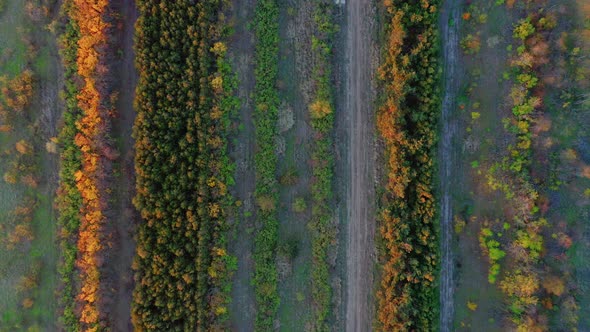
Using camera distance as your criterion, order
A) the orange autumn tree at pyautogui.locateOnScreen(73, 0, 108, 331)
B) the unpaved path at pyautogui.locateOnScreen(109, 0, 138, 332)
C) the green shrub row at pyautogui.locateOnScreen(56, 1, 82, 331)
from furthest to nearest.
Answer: the unpaved path at pyautogui.locateOnScreen(109, 0, 138, 332), the green shrub row at pyautogui.locateOnScreen(56, 1, 82, 331), the orange autumn tree at pyautogui.locateOnScreen(73, 0, 108, 331)

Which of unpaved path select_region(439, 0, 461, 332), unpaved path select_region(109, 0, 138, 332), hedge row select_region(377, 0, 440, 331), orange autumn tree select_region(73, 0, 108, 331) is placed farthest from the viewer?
unpaved path select_region(109, 0, 138, 332)

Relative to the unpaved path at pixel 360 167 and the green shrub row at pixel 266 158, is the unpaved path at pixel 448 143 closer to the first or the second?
the unpaved path at pixel 360 167

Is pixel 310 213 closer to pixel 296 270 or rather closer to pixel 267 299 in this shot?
pixel 296 270

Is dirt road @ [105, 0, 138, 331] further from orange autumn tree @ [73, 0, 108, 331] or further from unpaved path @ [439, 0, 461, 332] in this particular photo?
unpaved path @ [439, 0, 461, 332]

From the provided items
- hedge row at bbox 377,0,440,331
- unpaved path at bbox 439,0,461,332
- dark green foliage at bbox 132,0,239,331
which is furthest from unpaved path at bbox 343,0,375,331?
dark green foliage at bbox 132,0,239,331

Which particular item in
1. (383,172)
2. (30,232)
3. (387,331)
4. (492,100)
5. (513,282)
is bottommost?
(387,331)

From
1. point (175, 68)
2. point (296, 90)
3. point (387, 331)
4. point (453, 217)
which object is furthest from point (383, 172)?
point (175, 68)

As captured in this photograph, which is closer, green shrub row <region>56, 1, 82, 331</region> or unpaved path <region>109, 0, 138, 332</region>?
green shrub row <region>56, 1, 82, 331</region>
